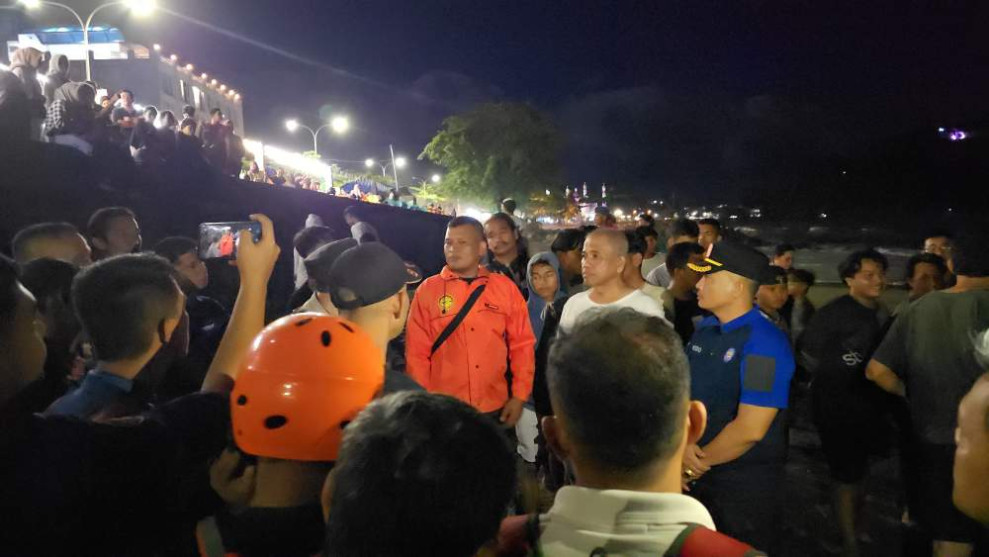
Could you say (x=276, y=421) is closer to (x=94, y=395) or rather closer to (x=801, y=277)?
(x=94, y=395)

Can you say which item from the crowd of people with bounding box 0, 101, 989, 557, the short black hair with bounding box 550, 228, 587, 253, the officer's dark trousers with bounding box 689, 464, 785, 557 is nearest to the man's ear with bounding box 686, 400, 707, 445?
the crowd of people with bounding box 0, 101, 989, 557

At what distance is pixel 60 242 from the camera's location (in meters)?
3.79

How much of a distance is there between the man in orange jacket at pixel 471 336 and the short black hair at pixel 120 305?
223 centimetres

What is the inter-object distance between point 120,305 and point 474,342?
2444 mm

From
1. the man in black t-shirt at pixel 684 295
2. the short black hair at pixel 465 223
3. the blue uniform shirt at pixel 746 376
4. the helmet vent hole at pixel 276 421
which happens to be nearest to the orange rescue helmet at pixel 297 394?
the helmet vent hole at pixel 276 421

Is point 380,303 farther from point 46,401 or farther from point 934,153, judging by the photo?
point 934,153

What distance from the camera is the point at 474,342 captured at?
4.18 m

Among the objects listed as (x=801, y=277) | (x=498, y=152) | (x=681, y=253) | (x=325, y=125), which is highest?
(x=325, y=125)

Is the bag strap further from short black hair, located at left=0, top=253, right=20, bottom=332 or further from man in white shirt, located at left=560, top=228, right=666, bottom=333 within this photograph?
short black hair, located at left=0, top=253, right=20, bottom=332

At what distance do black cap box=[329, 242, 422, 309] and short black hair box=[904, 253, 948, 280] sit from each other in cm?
518

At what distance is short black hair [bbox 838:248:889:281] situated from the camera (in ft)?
15.7

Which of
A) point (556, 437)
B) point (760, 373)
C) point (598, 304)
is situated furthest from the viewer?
point (598, 304)

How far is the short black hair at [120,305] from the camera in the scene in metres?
2.02

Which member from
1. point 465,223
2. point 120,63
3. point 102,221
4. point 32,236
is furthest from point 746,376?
point 120,63
